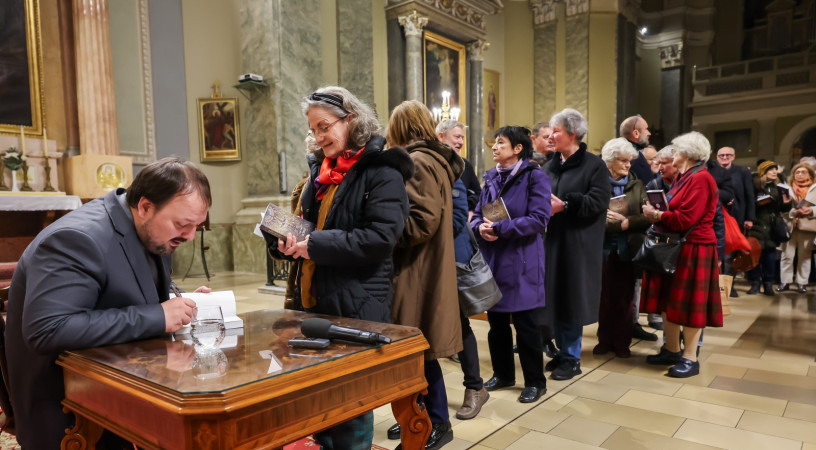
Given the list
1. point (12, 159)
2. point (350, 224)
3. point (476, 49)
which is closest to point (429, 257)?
point (350, 224)

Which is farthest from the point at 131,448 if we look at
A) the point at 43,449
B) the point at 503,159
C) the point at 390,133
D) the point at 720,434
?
the point at 720,434

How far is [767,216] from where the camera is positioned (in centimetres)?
686

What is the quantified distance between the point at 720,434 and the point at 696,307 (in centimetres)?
104

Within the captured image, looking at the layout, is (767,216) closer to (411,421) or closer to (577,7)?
(411,421)

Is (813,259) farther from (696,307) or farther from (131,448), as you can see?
(131,448)

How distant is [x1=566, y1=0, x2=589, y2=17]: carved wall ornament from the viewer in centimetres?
1326

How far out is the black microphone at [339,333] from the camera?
1347 millimetres

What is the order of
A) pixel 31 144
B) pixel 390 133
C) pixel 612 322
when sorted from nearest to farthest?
pixel 390 133 < pixel 612 322 < pixel 31 144

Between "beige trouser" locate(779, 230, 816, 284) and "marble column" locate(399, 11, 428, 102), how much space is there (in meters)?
6.73

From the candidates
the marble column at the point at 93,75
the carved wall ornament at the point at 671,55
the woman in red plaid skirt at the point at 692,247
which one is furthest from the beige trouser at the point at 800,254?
the carved wall ornament at the point at 671,55

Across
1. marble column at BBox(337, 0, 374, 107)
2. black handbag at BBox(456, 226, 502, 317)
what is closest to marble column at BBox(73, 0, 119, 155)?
marble column at BBox(337, 0, 374, 107)

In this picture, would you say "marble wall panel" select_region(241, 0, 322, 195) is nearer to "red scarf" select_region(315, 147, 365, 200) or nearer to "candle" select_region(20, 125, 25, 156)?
"candle" select_region(20, 125, 25, 156)

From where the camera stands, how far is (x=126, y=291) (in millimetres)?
1441

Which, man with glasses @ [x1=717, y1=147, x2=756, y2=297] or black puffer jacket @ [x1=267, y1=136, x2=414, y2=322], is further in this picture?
man with glasses @ [x1=717, y1=147, x2=756, y2=297]
